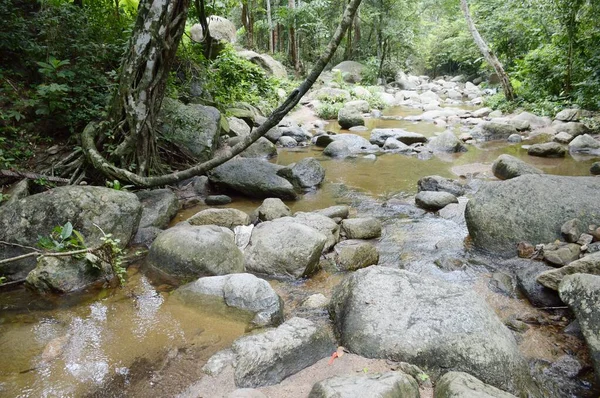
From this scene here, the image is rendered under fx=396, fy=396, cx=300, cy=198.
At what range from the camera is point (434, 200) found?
5.89 meters

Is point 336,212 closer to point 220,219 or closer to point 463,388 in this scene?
point 220,219

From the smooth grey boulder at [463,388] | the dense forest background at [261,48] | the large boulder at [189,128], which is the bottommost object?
the smooth grey boulder at [463,388]

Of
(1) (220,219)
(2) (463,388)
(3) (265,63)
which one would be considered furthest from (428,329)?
(3) (265,63)

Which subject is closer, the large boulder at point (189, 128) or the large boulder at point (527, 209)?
the large boulder at point (527, 209)

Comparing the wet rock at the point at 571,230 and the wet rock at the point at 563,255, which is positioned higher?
the wet rock at the point at 571,230

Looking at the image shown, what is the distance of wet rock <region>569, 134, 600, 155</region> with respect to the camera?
8.84m

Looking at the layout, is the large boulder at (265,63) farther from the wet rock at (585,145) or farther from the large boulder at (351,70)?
the wet rock at (585,145)

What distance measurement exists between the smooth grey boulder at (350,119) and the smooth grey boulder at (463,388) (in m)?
11.6

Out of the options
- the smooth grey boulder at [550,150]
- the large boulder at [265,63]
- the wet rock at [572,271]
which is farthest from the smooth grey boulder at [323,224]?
the large boulder at [265,63]

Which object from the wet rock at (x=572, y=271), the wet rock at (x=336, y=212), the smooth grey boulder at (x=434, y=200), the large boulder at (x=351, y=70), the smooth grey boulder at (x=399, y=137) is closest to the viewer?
the wet rock at (x=572, y=271)

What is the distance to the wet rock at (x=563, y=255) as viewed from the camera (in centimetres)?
374

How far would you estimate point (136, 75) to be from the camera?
4.92 metres

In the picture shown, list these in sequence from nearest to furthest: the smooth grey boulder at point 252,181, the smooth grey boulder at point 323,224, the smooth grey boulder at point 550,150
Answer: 1. the smooth grey boulder at point 323,224
2. the smooth grey boulder at point 252,181
3. the smooth grey boulder at point 550,150

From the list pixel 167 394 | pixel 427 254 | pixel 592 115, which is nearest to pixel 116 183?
pixel 167 394
